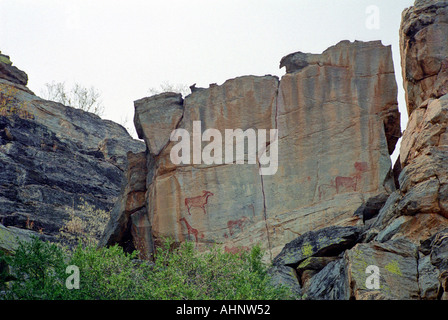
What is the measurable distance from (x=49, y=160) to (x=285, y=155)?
14.0m

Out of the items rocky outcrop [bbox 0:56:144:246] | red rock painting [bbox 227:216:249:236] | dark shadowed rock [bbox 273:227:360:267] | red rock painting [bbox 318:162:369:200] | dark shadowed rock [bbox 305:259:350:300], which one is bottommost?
dark shadowed rock [bbox 305:259:350:300]

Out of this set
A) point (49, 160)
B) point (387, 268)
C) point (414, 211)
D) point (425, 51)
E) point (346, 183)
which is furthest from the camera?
point (49, 160)

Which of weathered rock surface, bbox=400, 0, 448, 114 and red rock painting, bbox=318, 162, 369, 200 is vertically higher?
weathered rock surface, bbox=400, 0, 448, 114

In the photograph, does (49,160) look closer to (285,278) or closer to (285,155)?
(285,155)

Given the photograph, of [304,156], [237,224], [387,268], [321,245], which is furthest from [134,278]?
[304,156]

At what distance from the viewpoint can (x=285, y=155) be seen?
24.1 meters

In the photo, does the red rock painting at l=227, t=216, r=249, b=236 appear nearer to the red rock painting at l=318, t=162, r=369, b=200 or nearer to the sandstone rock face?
the sandstone rock face

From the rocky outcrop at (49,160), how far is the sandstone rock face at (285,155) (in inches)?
245

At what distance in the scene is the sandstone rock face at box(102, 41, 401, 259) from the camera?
23250 millimetres

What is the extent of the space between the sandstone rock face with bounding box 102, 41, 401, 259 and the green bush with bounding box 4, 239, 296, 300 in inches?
194

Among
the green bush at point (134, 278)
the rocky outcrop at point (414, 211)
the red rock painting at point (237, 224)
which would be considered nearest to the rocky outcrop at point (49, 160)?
the red rock painting at point (237, 224)

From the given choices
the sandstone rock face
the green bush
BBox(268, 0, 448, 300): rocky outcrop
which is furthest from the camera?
the sandstone rock face

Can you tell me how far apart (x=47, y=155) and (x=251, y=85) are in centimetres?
1290

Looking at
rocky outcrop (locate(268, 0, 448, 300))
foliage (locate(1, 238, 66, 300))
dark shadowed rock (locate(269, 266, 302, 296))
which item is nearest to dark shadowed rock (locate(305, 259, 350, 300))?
rocky outcrop (locate(268, 0, 448, 300))
